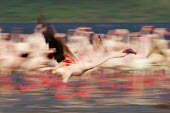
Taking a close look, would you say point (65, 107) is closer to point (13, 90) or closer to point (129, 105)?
point (129, 105)

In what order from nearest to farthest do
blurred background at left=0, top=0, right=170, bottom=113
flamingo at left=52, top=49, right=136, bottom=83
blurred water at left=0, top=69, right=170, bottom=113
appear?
blurred water at left=0, top=69, right=170, bottom=113
blurred background at left=0, top=0, right=170, bottom=113
flamingo at left=52, top=49, right=136, bottom=83

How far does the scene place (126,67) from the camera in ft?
32.2

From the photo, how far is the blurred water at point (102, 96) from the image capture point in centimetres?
710

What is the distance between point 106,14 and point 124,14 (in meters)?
1.67

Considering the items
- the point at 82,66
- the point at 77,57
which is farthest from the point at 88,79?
the point at 82,66

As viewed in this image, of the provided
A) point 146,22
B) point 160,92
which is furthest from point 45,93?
point 146,22

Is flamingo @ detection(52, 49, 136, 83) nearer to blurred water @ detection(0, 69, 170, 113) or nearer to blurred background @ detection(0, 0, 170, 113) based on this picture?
blurred background @ detection(0, 0, 170, 113)

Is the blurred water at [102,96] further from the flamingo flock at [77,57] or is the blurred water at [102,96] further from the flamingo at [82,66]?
the flamingo at [82,66]

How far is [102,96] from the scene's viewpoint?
8023 mm

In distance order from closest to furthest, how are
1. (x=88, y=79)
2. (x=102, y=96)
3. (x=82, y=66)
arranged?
(x=82, y=66) < (x=102, y=96) < (x=88, y=79)

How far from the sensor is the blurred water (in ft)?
23.3

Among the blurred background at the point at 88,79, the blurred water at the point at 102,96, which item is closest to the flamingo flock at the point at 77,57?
the blurred background at the point at 88,79

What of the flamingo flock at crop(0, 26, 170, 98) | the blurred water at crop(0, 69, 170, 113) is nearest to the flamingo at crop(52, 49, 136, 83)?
the flamingo flock at crop(0, 26, 170, 98)

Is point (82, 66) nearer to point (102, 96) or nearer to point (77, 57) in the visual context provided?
point (77, 57)
